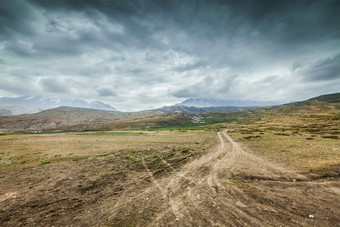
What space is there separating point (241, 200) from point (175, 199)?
5.30 m

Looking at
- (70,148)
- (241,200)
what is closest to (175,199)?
(241,200)

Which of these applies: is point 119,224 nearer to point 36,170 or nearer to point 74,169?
point 74,169

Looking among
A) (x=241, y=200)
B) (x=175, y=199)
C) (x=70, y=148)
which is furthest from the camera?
(x=70, y=148)

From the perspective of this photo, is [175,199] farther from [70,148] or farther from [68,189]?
[70,148]

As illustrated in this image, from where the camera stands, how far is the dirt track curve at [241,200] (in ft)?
29.5

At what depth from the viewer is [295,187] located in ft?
43.0

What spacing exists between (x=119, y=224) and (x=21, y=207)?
27.9ft

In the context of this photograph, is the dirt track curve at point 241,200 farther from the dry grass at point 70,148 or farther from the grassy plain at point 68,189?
the dry grass at point 70,148

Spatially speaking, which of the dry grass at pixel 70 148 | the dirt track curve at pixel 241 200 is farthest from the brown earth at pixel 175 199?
the dry grass at pixel 70 148

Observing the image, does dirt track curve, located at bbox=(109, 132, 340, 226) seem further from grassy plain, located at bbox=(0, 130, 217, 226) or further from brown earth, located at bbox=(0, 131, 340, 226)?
grassy plain, located at bbox=(0, 130, 217, 226)

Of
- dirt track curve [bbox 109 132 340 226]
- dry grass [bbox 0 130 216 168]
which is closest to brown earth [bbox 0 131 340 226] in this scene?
dirt track curve [bbox 109 132 340 226]

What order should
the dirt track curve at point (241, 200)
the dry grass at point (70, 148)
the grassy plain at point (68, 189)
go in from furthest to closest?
the dry grass at point (70, 148) < the grassy plain at point (68, 189) < the dirt track curve at point (241, 200)

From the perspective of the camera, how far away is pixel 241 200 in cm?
1132

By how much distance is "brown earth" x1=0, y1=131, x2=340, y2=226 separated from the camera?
9.22 meters
